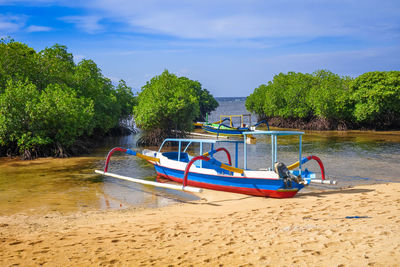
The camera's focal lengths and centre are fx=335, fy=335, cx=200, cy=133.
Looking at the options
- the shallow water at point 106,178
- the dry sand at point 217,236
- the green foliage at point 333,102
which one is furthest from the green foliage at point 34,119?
Answer: the green foliage at point 333,102

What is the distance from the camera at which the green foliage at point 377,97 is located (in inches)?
1476

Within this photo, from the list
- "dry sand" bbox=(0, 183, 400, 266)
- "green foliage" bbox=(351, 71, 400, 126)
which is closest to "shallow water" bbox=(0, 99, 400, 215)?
"dry sand" bbox=(0, 183, 400, 266)

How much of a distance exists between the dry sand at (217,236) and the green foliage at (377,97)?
101ft

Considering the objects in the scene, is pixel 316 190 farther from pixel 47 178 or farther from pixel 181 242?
pixel 47 178

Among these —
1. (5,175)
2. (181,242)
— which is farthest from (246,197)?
(5,175)

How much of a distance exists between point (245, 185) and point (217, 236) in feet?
16.5

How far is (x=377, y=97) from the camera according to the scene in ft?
124

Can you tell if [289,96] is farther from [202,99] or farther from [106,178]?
[106,178]

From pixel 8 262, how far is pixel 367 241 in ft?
22.5

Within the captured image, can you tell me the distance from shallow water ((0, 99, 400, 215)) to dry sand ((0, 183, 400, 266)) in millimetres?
1426

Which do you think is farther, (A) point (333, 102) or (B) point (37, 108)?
(A) point (333, 102)

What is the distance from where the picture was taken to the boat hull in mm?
11648

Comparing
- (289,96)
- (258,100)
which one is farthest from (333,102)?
(258,100)

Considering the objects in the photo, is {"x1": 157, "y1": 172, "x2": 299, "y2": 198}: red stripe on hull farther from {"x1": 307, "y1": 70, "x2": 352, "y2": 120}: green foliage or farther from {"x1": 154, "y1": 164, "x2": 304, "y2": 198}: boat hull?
{"x1": 307, "y1": 70, "x2": 352, "y2": 120}: green foliage
